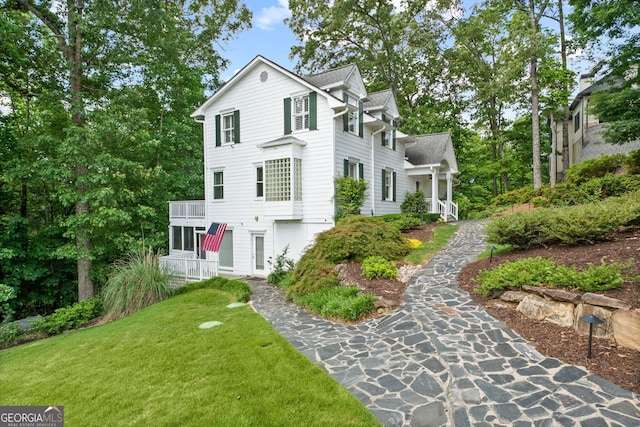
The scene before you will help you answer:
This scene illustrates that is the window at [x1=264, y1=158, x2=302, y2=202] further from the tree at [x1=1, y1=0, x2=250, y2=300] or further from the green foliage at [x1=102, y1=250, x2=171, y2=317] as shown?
the green foliage at [x1=102, y1=250, x2=171, y2=317]

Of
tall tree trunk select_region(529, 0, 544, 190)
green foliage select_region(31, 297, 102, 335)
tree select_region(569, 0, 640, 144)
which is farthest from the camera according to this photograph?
tall tree trunk select_region(529, 0, 544, 190)

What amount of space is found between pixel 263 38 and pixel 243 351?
17075 mm

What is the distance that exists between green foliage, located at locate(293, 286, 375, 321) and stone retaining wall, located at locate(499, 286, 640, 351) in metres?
2.78

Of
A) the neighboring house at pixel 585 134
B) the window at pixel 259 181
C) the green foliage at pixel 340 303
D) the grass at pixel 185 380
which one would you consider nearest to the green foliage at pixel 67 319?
the grass at pixel 185 380

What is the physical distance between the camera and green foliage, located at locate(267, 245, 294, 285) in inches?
475

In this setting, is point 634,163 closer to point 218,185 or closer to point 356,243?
point 356,243

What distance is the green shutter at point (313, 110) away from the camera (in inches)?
510

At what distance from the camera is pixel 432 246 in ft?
37.6

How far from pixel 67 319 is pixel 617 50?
23858mm

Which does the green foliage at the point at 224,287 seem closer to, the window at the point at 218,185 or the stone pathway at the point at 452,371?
the stone pathway at the point at 452,371

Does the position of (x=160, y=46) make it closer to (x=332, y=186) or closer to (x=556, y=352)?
(x=332, y=186)

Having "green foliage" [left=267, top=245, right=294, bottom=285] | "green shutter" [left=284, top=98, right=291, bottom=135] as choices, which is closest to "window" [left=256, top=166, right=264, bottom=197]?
"green shutter" [left=284, top=98, right=291, bottom=135]

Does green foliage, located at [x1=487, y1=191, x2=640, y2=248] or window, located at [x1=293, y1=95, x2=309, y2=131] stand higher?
window, located at [x1=293, y1=95, x2=309, y2=131]

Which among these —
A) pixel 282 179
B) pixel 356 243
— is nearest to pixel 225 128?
pixel 282 179
